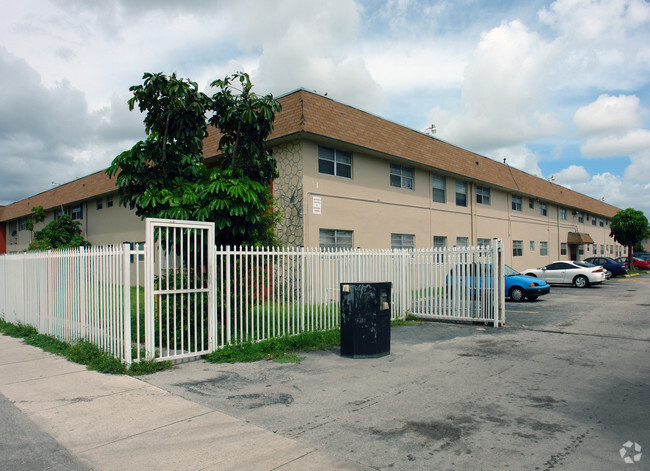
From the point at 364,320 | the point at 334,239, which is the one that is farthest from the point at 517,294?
the point at 364,320

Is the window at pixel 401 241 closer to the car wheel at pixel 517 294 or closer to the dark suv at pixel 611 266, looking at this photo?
the car wheel at pixel 517 294

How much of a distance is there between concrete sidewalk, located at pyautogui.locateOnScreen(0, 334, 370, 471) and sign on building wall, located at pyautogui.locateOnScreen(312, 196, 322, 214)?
908cm

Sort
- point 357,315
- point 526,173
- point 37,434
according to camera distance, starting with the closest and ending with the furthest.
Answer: point 37,434
point 357,315
point 526,173

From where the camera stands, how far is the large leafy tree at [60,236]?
1008 inches

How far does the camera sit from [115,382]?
678 cm

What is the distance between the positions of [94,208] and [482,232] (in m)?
22.4

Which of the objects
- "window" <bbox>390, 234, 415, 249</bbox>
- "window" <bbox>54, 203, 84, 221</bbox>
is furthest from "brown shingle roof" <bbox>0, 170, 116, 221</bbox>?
"window" <bbox>390, 234, 415, 249</bbox>

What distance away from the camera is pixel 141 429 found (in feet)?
16.2

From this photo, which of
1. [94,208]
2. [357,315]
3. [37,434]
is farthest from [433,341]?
[94,208]

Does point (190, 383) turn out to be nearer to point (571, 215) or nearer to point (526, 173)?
point (526, 173)

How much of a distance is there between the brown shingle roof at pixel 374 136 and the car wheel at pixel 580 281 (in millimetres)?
6316

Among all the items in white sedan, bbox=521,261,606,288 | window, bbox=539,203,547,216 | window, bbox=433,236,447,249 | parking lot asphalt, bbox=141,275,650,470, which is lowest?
parking lot asphalt, bbox=141,275,650,470

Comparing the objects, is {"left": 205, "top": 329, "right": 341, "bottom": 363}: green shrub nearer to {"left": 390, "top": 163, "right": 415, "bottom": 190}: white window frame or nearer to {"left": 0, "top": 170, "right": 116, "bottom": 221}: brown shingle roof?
{"left": 390, "top": 163, "right": 415, "bottom": 190}: white window frame

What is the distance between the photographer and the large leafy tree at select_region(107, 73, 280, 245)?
9320 mm
